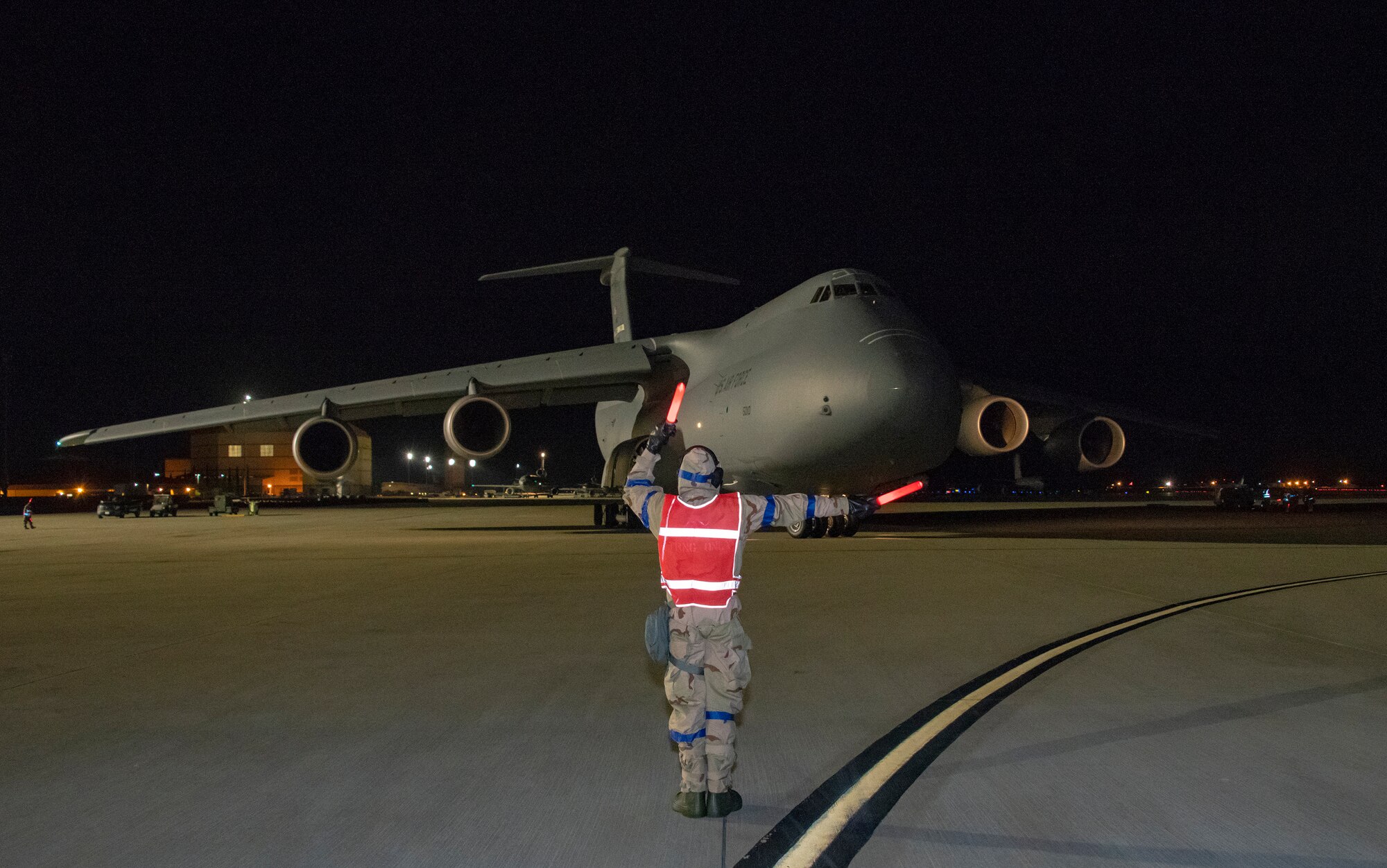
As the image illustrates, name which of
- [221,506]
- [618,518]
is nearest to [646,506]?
[618,518]

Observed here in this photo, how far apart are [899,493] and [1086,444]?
58.7 ft

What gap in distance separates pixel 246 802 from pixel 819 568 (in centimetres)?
838

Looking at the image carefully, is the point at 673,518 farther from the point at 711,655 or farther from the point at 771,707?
the point at 771,707

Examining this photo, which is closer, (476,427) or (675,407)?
(675,407)

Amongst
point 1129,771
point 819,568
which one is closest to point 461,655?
point 1129,771

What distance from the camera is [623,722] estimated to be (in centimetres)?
471

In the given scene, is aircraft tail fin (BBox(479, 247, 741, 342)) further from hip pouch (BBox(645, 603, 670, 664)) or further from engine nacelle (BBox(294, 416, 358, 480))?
hip pouch (BBox(645, 603, 670, 664))

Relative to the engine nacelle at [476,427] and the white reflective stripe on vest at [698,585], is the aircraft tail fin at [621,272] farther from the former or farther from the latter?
the white reflective stripe on vest at [698,585]

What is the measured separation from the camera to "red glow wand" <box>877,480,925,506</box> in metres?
4.78

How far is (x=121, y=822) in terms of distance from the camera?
3.33 metres

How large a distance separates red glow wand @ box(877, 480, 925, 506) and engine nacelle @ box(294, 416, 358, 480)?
16.5 metres

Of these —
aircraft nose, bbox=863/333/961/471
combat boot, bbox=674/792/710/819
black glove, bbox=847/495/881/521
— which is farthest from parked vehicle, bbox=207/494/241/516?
combat boot, bbox=674/792/710/819

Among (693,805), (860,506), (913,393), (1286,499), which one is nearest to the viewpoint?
(693,805)

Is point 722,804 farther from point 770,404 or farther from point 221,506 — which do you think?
point 221,506
